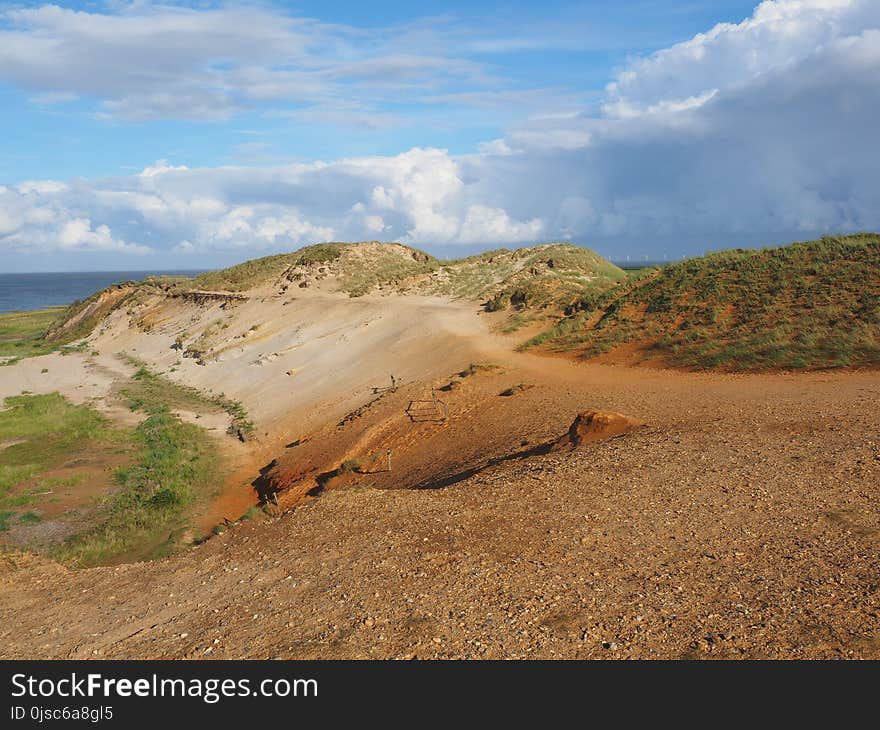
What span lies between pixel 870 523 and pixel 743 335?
569 inches

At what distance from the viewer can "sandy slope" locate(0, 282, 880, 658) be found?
6805mm

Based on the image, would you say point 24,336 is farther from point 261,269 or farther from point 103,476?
point 103,476

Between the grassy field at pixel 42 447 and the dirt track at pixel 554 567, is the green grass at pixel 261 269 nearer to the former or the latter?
the grassy field at pixel 42 447

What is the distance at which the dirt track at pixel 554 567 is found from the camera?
6.75 meters

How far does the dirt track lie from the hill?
17.2ft

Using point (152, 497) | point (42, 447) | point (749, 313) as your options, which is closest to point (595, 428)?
point (152, 497)

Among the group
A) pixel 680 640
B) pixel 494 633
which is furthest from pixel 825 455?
pixel 494 633

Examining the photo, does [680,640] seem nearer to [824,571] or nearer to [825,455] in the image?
[824,571]

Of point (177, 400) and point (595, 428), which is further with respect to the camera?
point (177, 400)

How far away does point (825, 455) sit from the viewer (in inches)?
445

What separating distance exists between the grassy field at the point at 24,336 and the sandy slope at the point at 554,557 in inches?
1768

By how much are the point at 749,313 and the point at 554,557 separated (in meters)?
18.6

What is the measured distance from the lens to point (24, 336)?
6481 cm

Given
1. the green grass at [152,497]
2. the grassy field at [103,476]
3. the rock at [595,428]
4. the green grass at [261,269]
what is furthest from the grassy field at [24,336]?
the rock at [595,428]
